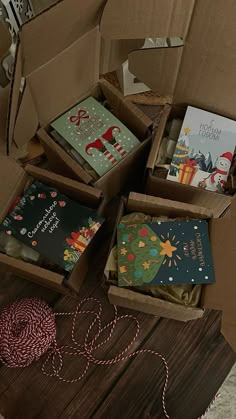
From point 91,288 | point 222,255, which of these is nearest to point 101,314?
point 91,288

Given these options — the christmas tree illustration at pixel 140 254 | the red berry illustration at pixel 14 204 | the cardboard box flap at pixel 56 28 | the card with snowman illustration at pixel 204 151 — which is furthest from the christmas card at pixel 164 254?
the cardboard box flap at pixel 56 28

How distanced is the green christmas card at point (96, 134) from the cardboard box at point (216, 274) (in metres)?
0.11

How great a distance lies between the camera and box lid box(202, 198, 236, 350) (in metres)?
0.68

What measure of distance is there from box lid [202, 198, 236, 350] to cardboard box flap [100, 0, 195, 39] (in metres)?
0.33

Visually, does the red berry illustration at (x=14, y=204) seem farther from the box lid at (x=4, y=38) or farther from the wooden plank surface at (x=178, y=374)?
the wooden plank surface at (x=178, y=374)

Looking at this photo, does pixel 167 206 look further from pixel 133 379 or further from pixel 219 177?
pixel 133 379

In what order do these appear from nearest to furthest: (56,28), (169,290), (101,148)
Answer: (56,28), (169,290), (101,148)

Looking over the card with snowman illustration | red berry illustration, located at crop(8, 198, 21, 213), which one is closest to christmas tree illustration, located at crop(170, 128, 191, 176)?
the card with snowman illustration

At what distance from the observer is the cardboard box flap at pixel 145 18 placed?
2.21ft

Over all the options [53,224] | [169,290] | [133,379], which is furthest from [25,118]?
[133,379]

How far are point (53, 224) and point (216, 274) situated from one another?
32 centimetres

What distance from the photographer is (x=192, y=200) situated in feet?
2.77

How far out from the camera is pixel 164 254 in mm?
745

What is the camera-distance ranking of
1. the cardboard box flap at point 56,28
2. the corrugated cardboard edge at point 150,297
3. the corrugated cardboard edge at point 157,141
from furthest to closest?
the corrugated cardboard edge at point 157,141 → the corrugated cardboard edge at point 150,297 → the cardboard box flap at point 56,28
